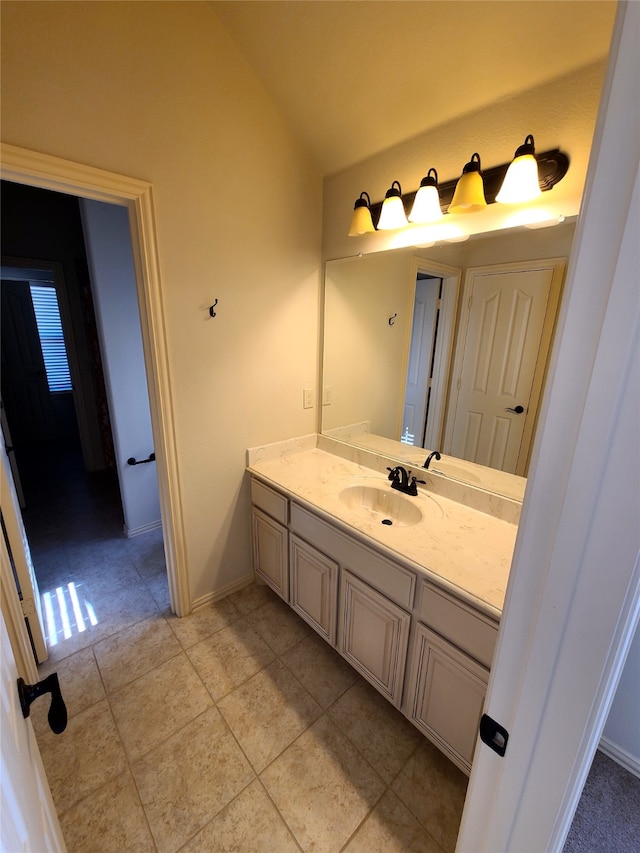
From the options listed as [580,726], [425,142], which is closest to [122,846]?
[580,726]

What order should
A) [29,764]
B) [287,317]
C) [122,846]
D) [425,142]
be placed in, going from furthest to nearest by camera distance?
[287,317] < [425,142] < [122,846] < [29,764]

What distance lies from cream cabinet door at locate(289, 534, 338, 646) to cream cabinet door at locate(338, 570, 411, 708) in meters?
0.06

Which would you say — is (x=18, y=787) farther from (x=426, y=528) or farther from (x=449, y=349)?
(x=449, y=349)

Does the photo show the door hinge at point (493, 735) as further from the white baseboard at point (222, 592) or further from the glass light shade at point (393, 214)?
the white baseboard at point (222, 592)

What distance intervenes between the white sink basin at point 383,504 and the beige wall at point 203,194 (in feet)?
2.01

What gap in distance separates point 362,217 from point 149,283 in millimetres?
1017

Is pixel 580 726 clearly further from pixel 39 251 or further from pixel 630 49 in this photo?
pixel 39 251

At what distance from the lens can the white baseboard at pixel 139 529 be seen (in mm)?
2709

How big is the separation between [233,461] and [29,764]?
143cm

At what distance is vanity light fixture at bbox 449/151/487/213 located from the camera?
4.23ft

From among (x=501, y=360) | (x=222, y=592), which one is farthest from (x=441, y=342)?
(x=222, y=592)

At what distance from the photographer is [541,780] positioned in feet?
1.84

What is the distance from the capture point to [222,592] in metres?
2.15

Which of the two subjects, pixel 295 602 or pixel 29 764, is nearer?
pixel 29 764
